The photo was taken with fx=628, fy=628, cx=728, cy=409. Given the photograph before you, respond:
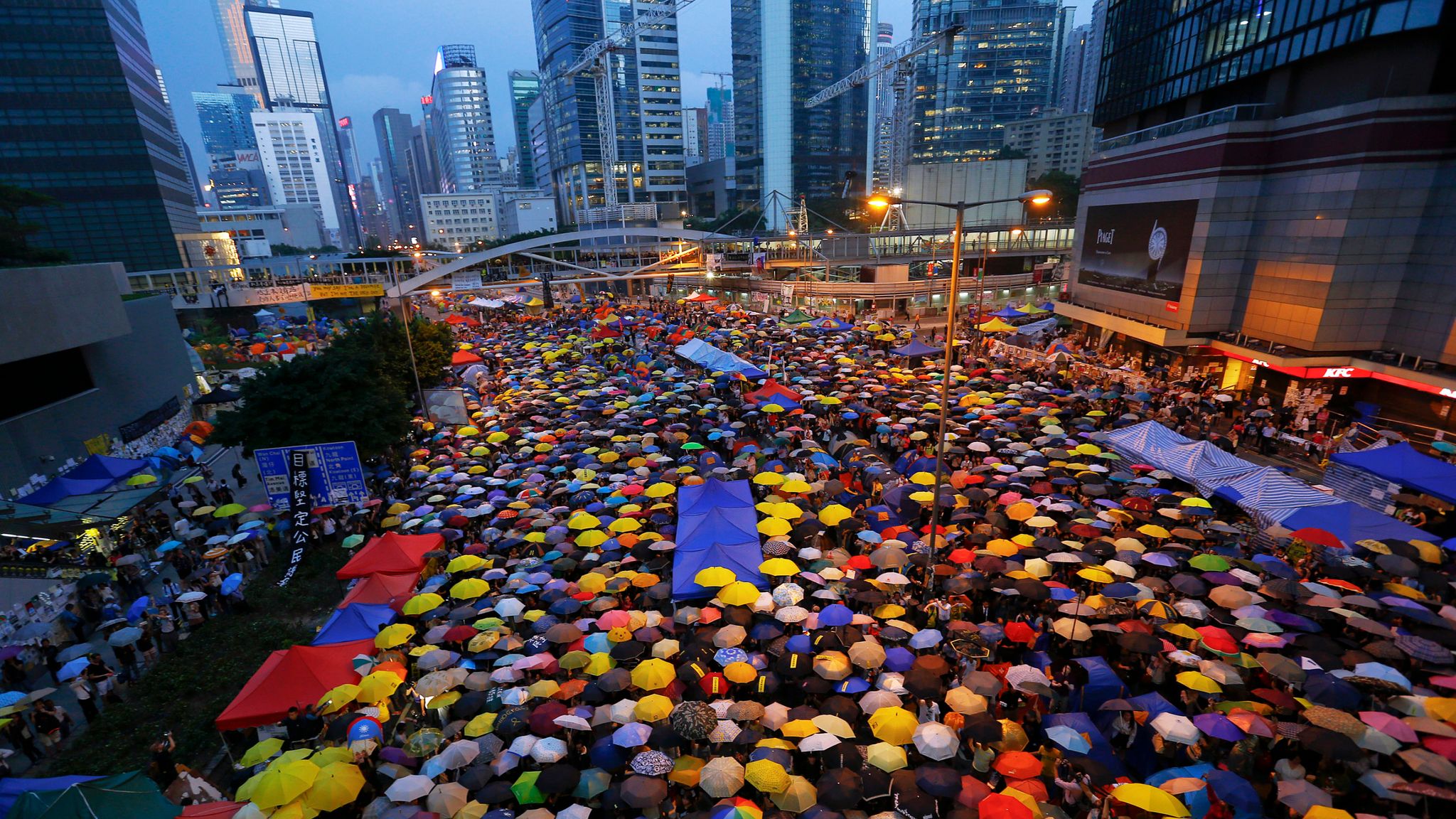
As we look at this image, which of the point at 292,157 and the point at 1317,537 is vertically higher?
the point at 292,157

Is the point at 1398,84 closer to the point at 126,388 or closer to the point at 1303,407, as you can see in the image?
the point at 1303,407

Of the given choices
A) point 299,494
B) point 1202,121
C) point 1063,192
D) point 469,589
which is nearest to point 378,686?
point 469,589

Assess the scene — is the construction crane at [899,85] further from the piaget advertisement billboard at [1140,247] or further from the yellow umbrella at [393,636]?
the yellow umbrella at [393,636]

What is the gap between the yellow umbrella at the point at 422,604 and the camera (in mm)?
11602

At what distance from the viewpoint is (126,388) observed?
25000mm

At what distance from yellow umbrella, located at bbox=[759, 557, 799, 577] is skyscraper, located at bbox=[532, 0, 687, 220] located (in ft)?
329

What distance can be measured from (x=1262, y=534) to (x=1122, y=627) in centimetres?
554

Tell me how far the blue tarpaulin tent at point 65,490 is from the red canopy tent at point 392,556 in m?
9.77

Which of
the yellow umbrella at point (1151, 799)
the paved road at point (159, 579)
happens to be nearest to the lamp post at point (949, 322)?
the yellow umbrella at point (1151, 799)

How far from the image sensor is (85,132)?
1731 inches

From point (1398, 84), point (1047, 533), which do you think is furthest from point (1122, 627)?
point (1398, 84)

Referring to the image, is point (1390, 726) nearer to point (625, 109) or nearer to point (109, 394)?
point (109, 394)

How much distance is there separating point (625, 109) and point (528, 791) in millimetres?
125762

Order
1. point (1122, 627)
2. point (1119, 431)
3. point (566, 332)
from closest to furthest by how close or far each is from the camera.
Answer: point (1122, 627), point (1119, 431), point (566, 332)
